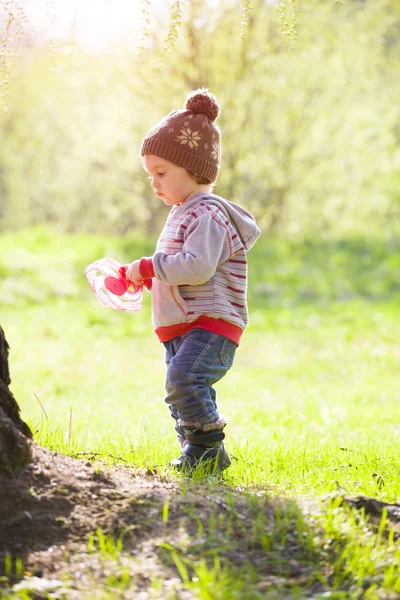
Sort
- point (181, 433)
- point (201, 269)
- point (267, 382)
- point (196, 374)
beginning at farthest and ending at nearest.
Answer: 1. point (267, 382)
2. point (181, 433)
3. point (196, 374)
4. point (201, 269)

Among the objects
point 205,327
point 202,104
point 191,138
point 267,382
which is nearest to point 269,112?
point 267,382

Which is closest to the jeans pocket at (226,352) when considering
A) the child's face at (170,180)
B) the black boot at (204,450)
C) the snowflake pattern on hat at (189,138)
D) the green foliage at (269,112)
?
the black boot at (204,450)

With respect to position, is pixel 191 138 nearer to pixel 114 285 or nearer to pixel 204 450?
pixel 114 285

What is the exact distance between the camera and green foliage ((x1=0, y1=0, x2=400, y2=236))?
1290 cm

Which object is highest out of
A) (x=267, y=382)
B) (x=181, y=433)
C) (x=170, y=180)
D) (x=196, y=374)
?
(x=267, y=382)

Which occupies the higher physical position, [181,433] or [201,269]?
[201,269]

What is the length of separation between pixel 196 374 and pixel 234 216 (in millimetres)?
722

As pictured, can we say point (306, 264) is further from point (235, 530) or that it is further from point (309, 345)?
point (235, 530)

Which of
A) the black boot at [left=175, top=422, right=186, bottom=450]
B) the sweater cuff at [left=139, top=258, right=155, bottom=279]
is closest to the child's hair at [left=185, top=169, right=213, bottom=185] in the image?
the sweater cuff at [left=139, top=258, right=155, bottom=279]

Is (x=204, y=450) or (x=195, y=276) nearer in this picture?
(x=195, y=276)

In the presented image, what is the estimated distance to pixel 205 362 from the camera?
329cm

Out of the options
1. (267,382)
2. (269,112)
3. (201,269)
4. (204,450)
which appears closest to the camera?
(201,269)

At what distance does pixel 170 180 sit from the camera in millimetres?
3391

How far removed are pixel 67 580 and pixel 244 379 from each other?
16.8 feet
